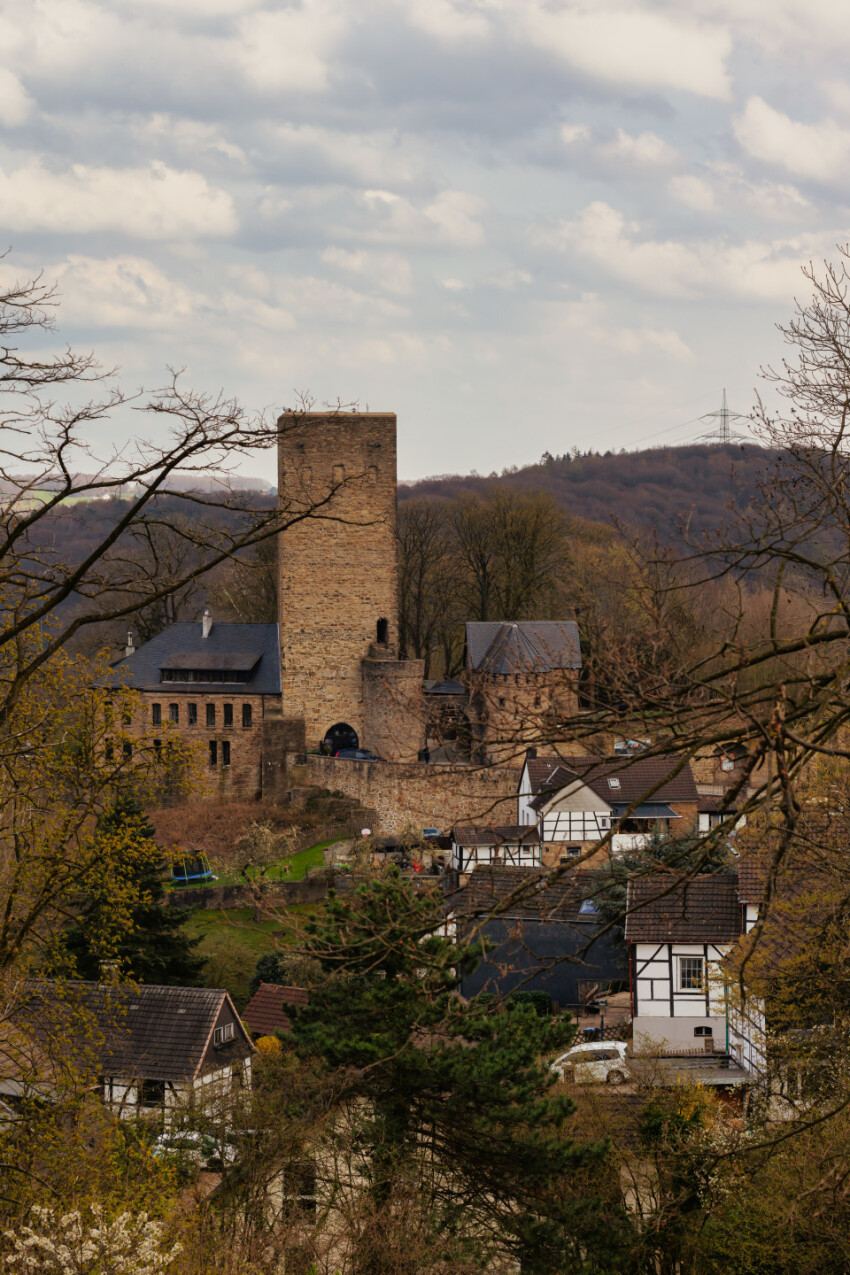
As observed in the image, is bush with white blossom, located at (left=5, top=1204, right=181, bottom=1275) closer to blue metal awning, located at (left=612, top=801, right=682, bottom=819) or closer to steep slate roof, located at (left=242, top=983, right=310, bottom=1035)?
steep slate roof, located at (left=242, top=983, right=310, bottom=1035)

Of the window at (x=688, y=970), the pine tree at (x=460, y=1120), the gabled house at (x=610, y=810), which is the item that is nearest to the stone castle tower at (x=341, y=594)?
the gabled house at (x=610, y=810)

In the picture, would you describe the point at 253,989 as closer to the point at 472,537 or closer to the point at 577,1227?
the point at 577,1227

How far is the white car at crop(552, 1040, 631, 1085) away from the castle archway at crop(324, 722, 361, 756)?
53.3 ft

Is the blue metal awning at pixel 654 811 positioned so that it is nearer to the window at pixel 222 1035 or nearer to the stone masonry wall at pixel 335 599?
the stone masonry wall at pixel 335 599

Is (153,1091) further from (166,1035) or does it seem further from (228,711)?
(228,711)

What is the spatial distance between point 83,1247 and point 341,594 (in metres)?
26.1

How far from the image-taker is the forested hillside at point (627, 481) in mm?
71500

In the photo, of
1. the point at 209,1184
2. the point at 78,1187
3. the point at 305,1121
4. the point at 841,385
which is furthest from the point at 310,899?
the point at 841,385

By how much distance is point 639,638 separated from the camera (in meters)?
6.04

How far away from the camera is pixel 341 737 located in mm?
33875

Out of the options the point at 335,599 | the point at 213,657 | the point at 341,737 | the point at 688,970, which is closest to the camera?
the point at 688,970

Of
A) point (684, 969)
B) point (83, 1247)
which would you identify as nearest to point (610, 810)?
point (684, 969)

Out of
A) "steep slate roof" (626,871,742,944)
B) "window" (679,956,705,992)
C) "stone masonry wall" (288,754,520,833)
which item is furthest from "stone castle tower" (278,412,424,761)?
"window" (679,956,705,992)

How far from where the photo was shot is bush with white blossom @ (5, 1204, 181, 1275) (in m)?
7.55
